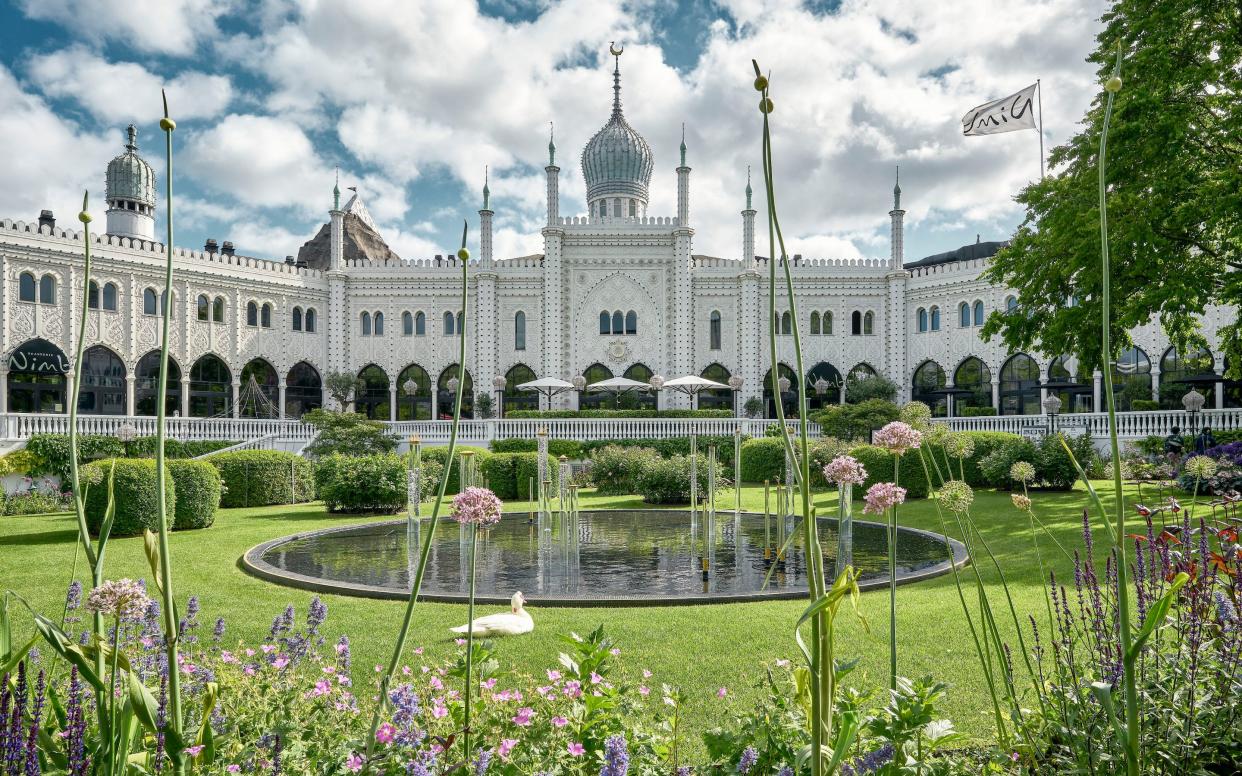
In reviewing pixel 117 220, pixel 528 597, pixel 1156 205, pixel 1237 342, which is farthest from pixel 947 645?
pixel 117 220

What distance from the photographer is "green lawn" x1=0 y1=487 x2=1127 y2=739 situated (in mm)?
4688

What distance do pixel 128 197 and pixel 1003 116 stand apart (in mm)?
40387

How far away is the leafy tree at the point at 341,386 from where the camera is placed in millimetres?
36344

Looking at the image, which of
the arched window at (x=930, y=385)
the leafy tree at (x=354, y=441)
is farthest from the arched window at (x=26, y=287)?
the arched window at (x=930, y=385)

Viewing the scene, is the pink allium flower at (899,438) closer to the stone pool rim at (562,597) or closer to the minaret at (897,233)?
the stone pool rim at (562,597)

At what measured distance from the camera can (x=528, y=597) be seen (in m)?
7.04

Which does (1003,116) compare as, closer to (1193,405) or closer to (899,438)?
(1193,405)

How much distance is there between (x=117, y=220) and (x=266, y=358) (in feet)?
37.3

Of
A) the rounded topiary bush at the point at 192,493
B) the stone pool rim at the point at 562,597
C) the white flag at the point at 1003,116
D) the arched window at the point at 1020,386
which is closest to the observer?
the stone pool rim at the point at 562,597

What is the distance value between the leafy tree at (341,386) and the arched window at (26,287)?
12118 millimetres

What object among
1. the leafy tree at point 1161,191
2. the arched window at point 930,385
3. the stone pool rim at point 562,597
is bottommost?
the stone pool rim at point 562,597

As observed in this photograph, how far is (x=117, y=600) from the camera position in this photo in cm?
165

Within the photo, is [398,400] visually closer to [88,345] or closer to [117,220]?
[88,345]

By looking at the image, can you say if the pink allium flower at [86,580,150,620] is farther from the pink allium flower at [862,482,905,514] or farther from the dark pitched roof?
the dark pitched roof
